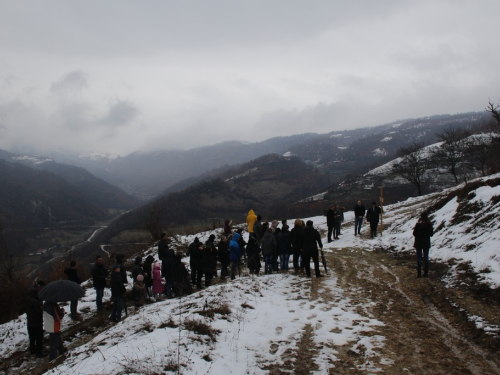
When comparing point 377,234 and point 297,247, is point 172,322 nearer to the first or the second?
point 297,247

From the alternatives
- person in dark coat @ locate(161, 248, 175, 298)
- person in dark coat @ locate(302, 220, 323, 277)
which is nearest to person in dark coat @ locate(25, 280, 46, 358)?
person in dark coat @ locate(161, 248, 175, 298)

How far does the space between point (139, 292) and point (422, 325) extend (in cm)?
927

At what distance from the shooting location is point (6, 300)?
16.0 metres

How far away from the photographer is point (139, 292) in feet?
38.3

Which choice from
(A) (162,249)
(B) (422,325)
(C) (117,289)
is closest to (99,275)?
(C) (117,289)

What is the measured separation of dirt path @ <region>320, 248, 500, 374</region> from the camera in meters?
5.23

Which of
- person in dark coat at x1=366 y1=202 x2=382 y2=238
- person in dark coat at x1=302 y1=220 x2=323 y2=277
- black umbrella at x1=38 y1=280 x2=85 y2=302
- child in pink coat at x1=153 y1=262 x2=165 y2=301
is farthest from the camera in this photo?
person in dark coat at x1=366 y1=202 x2=382 y2=238

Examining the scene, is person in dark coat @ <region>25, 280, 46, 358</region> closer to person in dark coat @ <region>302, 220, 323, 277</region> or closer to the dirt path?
person in dark coat @ <region>302, 220, 323, 277</region>

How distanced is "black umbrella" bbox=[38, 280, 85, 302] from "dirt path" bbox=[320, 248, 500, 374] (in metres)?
6.82

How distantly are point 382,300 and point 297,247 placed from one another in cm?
451

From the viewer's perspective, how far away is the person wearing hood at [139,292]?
453 inches

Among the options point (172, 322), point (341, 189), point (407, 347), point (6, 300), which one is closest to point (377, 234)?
point (407, 347)

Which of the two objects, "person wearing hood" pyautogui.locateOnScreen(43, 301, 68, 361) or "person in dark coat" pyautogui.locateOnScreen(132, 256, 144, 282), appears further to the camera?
"person in dark coat" pyautogui.locateOnScreen(132, 256, 144, 282)

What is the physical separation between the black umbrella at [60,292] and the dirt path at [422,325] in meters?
6.82
